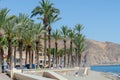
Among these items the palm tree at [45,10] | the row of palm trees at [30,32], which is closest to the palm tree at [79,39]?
the row of palm trees at [30,32]

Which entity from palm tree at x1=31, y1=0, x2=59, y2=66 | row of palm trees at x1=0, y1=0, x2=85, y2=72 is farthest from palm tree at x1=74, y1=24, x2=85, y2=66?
palm tree at x1=31, y1=0, x2=59, y2=66

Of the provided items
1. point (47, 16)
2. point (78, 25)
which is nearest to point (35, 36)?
point (47, 16)

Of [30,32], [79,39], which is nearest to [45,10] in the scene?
[30,32]

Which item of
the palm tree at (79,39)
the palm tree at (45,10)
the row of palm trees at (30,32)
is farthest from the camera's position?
the palm tree at (79,39)

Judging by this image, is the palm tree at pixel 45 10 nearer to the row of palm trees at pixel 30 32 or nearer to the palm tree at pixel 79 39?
the row of palm trees at pixel 30 32

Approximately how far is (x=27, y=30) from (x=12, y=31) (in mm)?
11074

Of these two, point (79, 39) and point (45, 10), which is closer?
point (45, 10)

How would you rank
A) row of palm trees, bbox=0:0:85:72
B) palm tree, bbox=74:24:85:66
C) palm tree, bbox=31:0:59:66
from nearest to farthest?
row of palm trees, bbox=0:0:85:72
palm tree, bbox=31:0:59:66
palm tree, bbox=74:24:85:66

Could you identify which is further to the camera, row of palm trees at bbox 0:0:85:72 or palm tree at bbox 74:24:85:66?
palm tree at bbox 74:24:85:66

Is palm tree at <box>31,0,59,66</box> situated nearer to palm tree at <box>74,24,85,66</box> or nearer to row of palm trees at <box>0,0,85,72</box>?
row of palm trees at <box>0,0,85,72</box>

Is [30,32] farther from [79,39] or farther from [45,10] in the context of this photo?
[79,39]

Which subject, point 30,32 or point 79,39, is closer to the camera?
point 30,32

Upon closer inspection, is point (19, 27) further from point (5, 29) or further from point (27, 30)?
point (27, 30)

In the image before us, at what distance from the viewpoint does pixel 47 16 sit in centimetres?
6669
